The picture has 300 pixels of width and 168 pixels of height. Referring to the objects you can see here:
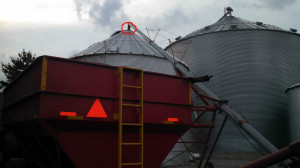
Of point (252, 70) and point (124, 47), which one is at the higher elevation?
point (124, 47)

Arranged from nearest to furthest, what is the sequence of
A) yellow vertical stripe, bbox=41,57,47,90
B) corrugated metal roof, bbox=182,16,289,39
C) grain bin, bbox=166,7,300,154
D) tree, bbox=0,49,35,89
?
yellow vertical stripe, bbox=41,57,47,90 → grain bin, bbox=166,7,300,154 → corrugated metal roof, bbox=182,16,289,39 → tree, bbox=0,49,35,89

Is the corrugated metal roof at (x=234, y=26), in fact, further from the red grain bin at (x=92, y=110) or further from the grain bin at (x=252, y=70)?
the red grain bin at (x=92, y=110)

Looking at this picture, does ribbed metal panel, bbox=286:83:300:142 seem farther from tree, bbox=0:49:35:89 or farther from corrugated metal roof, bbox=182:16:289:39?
tree, bbox=0:49:35:89

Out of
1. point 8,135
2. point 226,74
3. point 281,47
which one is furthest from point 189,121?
point 281,47

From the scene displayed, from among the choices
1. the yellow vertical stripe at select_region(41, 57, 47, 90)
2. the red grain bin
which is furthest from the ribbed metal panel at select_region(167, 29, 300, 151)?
the yellow vertical stripe at select_region(41, 57, 47, 90)

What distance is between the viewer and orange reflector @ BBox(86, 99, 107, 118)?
570cm

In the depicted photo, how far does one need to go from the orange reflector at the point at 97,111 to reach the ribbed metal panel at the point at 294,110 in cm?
1429

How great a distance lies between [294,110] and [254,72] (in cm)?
342

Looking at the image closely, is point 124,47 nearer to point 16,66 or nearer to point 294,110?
point 294,110

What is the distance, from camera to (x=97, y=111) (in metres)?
5.75

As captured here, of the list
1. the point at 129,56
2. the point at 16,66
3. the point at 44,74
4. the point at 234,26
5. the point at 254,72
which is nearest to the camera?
the point at 44,74

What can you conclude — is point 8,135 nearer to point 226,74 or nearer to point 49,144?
point 49,144

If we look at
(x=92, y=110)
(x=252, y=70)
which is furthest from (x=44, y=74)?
(x=252, y=70)

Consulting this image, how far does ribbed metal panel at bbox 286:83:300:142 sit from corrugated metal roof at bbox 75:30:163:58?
28.1ft
